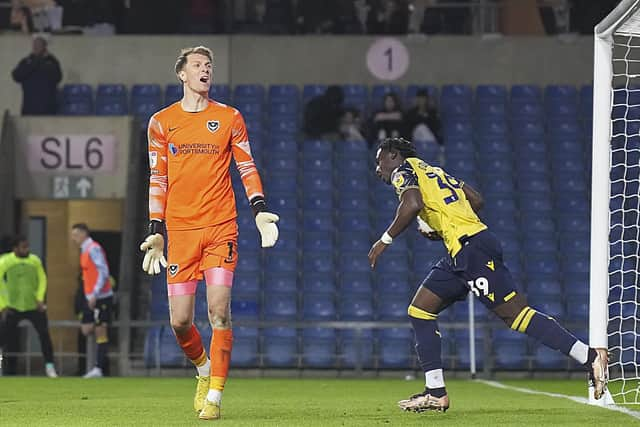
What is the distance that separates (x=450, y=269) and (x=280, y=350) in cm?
935

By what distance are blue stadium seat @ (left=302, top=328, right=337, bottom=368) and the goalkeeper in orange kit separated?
910cm

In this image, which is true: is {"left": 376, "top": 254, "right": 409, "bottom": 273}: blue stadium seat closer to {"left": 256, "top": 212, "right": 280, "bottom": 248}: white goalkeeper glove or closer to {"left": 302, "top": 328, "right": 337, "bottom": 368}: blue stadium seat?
{"left": 302, "top": 328, "right": 337, "bottom": 368}: blue stadium seat

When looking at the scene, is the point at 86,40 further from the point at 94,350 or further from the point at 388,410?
the point at 388,410

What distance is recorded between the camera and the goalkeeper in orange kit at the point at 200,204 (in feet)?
28.1

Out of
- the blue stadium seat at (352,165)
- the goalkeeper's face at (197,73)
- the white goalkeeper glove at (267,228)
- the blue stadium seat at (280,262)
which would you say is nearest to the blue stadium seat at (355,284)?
the blue stadium seat at (280,262)

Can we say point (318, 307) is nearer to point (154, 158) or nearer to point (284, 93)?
point (284, 93)

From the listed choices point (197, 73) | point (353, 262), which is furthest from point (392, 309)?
point (197, 73)

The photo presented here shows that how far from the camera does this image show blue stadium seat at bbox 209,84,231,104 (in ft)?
71.8

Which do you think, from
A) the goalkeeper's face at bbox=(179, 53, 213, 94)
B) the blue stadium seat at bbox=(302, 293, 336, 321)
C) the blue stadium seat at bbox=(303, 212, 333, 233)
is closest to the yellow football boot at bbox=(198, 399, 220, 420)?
the goalkeeper's face at bbox=(179, 53, 213, 94)

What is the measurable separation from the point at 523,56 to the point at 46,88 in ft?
25.8

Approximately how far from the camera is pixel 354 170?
69.5ft

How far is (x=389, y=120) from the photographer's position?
2100cm

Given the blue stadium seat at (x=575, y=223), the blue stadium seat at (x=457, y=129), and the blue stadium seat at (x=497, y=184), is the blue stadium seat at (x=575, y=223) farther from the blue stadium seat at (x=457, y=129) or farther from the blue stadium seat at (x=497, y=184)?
the blue stadium seat at (x=457, y=129)

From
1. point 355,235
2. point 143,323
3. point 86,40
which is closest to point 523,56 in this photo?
point 355,235
